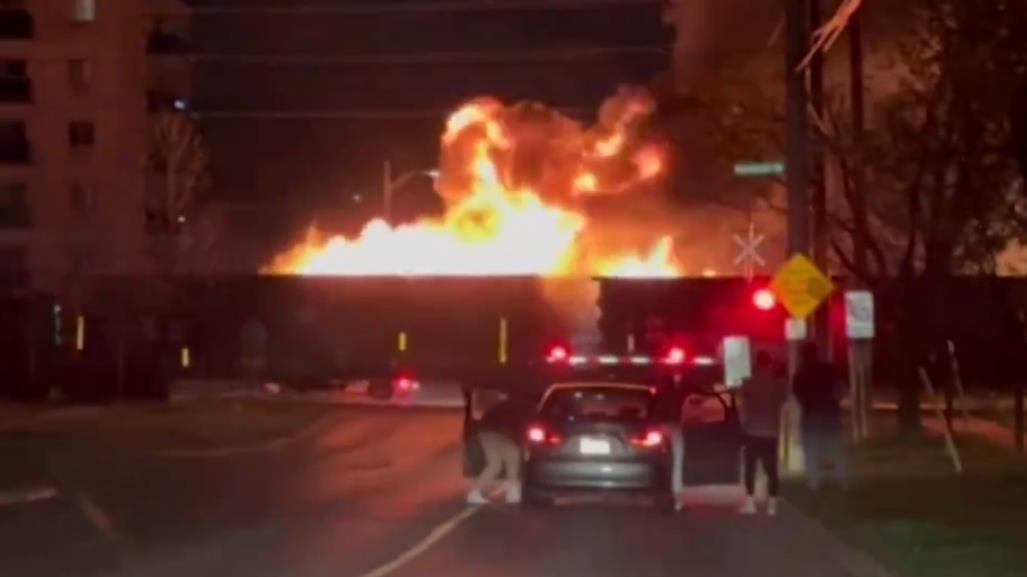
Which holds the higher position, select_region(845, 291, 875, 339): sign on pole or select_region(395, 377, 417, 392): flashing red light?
select_region(845, 291, 875, 339): sign on pole

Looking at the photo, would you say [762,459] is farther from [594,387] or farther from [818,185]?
[818,185]

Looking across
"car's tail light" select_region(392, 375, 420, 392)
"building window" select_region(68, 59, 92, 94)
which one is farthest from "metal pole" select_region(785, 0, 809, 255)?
"building window" select_region(68, 59, 92, 94)

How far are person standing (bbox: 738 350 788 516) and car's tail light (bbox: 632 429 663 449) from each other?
1462 millimetres

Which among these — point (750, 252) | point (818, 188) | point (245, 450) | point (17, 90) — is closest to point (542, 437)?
point (818, 188)

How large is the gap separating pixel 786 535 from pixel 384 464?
12.8m

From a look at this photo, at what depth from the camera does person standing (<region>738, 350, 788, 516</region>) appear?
24.7m

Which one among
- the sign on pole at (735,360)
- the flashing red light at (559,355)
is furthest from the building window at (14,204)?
the flashing red light at (559,355)

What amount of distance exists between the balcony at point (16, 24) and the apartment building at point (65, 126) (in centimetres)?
4

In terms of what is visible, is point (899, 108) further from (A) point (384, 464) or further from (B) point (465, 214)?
(B) point (465, 214)

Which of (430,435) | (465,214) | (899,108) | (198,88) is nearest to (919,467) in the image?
(899,108)

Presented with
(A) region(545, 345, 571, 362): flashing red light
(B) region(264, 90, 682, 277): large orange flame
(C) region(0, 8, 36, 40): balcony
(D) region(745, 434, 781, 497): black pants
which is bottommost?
(D) region(745, 434, 781, 497): black pants

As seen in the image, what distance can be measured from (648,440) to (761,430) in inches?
72.7

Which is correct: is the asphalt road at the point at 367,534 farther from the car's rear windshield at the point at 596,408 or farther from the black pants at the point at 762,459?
the car's rear windshield at the point at 596,408

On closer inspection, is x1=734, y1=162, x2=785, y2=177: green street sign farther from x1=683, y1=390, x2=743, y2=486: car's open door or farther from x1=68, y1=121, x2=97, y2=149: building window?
x1=68, y1=121, x2=97, y2=149: building window
